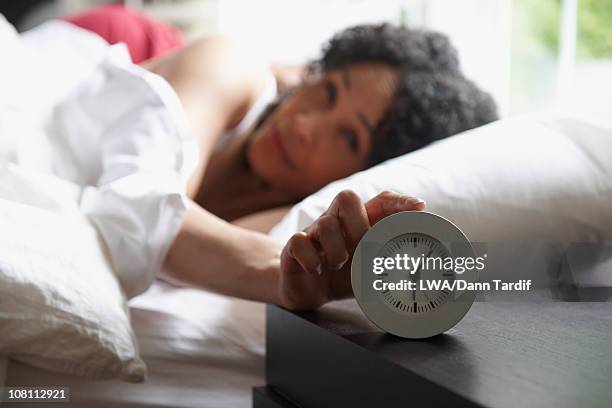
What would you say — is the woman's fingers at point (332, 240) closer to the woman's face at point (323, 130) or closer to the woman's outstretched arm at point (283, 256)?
the woman's outstretched arm at point (283, 256)

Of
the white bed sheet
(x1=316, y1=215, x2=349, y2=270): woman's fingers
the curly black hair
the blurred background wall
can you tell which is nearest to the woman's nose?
the curly black hair

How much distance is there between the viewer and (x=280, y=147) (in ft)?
4.83

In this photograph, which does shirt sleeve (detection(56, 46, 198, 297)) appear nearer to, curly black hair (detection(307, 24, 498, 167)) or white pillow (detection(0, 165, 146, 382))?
white pillow (detection(0, 165, 146, 382))

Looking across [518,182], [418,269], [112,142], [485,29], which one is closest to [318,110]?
[112,142]

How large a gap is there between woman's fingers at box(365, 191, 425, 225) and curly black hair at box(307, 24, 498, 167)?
758mm

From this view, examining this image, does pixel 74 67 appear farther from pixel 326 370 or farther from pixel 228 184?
pixel 326 370

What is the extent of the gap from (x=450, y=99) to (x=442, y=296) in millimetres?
886

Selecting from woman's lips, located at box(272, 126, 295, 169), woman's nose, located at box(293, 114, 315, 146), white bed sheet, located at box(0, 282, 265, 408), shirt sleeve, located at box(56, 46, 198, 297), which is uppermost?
shirt sleeve, located at box(56, 46, 198, 297)

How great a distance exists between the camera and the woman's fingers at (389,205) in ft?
2.03

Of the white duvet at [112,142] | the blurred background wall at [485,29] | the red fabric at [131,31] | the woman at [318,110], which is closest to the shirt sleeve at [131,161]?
the white duvet at [112,142]

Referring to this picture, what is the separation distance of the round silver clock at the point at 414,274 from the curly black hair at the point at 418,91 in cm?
81

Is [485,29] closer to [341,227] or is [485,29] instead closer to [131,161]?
[131,161]

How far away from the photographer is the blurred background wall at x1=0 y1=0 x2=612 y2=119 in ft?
8.66

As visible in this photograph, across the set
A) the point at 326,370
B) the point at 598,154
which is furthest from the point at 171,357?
the point at 598,154
